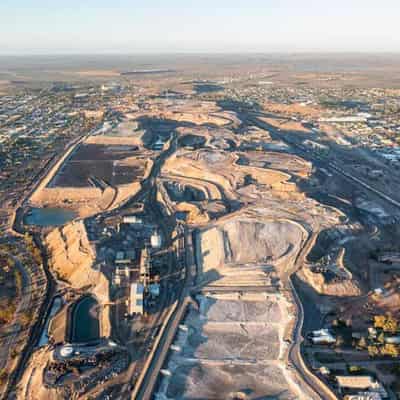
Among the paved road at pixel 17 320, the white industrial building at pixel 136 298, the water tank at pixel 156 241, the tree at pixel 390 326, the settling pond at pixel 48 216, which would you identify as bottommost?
the paved road at pixel 17 320

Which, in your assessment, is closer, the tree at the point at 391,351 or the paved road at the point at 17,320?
the tree at the point at 391,351

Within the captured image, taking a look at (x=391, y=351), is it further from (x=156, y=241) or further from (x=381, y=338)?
(x=156, y=241)

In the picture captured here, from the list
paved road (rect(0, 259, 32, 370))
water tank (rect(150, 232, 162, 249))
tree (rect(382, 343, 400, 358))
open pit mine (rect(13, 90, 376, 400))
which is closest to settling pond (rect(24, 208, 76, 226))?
open pit mine (rect(13, 90, 376, 400))

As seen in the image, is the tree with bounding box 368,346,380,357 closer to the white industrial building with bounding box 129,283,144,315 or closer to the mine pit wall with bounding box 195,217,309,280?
the mine pit wall with bounding box 195,217,309,280

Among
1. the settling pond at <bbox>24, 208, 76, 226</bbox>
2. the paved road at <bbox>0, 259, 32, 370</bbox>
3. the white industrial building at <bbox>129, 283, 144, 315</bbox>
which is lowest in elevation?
the paved road at <bbox>0, 259, 32, 370</bbox>

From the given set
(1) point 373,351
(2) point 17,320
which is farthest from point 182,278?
(1) point 373,351

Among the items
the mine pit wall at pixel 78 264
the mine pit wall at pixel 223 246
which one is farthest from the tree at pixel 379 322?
the mine pit wall at pixel 78 264

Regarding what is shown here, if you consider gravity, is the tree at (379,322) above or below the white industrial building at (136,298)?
below

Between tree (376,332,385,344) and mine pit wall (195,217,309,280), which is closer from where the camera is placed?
tree (376,332,385,344)

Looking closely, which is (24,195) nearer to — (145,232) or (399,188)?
(145,232)

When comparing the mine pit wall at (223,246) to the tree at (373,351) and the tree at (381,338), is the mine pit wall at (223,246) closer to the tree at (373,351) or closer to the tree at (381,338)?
the tree at (381,338)

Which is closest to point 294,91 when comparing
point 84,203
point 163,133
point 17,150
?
point 163,133
